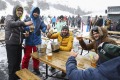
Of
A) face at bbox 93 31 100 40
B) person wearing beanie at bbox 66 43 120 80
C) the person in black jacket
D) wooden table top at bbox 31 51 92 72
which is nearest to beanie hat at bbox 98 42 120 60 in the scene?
person wearing beanie at bbox 66 43 120 80

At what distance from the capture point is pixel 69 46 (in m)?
4.16

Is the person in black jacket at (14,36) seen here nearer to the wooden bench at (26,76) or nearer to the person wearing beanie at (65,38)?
the wooden bench at (26,76)

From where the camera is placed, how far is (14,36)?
12.1ft

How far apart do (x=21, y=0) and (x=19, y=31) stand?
74.2 meters

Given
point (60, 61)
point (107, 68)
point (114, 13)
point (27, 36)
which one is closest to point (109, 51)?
point (107, 68)

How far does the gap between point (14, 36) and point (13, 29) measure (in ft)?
0.53

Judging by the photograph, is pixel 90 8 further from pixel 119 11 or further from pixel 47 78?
pixel 47 78

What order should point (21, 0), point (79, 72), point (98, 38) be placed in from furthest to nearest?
point (21, 0) < point (98, 38) < point (79, 72)

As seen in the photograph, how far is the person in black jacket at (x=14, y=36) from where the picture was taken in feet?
11.6

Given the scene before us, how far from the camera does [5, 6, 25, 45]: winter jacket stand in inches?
138

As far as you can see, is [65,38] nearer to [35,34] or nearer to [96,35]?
[35,34]

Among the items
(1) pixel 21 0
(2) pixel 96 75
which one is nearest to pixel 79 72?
(2) pixel 96 75

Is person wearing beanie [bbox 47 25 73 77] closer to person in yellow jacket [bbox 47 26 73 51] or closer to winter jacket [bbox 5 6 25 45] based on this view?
person in yellow jacket [bbox 47 26 73 51]

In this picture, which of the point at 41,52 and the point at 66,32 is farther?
the point at 66,32
